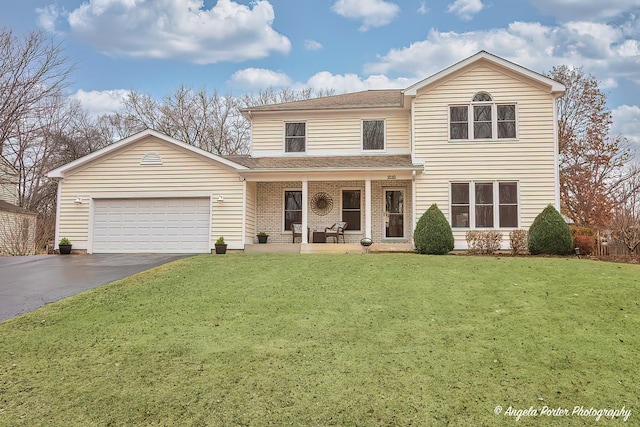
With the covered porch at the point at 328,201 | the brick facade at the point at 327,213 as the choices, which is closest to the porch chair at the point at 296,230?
the covered porch at the point at 328,201

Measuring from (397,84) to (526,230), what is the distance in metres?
13.3

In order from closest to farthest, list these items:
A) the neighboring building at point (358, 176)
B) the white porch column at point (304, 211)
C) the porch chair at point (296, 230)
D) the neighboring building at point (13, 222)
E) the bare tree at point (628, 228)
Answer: the bare tree at point (628, 228) → the neighboring building at point (358, 176) → the white porch column at point (304, 211) → the porch chair at point (296, 230) → the neighboring building at point (13, 222)

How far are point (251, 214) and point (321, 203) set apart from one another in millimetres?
2784

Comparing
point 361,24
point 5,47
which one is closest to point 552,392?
point 361,24

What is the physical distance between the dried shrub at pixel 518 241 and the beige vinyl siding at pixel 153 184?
9.44m

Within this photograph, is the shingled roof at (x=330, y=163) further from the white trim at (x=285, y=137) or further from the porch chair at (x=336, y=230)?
the porch chair at (x=336, y=230)

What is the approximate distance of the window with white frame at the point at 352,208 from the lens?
17.9 m

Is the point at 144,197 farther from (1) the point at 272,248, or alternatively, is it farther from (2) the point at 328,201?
(2) the point at 328,201

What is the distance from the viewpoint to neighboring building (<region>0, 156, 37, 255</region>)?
2059 centimetres

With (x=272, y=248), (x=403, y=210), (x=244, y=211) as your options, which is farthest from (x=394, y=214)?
(x=244, y=211)

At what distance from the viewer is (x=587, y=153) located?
27.1 m

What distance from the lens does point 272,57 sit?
94.7ft

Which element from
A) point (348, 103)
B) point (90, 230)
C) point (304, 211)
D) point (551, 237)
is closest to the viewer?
point (551, 237)

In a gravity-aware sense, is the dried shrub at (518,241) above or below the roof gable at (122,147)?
below
